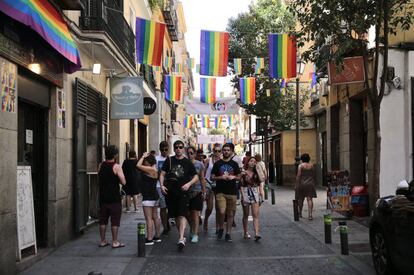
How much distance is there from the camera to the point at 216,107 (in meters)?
28.6

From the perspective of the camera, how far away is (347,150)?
15.9m

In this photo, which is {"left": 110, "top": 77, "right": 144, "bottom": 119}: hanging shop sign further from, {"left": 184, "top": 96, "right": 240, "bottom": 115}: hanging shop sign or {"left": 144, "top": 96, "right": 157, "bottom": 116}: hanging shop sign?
{"left": 184, "top": 96, "right": 240, "bottom": 115}: hanging shop sign

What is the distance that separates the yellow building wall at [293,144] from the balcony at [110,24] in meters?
16.2

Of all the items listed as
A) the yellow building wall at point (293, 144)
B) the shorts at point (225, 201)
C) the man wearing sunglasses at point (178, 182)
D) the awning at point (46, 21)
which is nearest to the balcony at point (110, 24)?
the awning at point (46, 21)

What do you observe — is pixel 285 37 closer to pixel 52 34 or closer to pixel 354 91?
pixel 354 91

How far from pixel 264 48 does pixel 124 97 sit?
1621 centimetres

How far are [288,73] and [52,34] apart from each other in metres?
9.58

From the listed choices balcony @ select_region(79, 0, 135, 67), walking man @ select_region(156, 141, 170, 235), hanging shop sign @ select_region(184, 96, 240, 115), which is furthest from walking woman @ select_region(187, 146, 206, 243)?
hanging shop sign @ select_region(184, 96, 240, 115)

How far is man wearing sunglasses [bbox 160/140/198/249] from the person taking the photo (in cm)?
954

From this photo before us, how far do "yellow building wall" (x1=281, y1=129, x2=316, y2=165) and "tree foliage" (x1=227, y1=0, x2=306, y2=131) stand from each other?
192 centimetres

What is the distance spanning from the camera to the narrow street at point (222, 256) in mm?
7812

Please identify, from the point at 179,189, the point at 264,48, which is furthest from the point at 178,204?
the point at 264,48

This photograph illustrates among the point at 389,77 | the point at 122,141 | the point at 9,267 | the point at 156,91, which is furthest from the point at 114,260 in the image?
the point at 156,91

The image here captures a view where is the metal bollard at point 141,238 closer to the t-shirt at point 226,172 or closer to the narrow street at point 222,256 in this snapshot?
the narrow street at point 222,256
